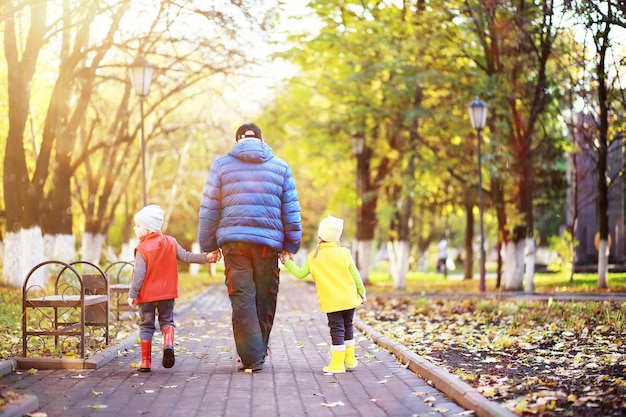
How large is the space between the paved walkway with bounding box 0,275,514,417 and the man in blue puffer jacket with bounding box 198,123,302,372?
0.56 metres

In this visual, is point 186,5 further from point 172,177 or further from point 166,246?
point 172,177

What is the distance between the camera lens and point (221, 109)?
113 feet

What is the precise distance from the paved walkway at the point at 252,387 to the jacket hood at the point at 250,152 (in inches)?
83.0

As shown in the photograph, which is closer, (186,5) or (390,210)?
(186,5)

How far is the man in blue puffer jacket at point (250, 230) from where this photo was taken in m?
8.98

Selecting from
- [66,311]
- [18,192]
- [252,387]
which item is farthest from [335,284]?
[18,192]

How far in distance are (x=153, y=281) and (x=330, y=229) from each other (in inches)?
71.8

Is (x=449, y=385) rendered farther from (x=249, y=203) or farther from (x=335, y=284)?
(x=249, y=203)

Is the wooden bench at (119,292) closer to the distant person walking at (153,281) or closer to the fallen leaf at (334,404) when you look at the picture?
the distant person walking at (153,281)

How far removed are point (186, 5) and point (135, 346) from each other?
28.4ft

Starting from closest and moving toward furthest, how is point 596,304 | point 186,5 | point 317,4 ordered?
1. point 596,304
2. point 186,5
3. point 317,4

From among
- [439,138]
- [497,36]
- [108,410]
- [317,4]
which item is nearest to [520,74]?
[497,36]

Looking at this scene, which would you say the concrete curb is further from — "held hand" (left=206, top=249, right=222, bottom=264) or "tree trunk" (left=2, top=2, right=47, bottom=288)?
"tree trunk" (left=2, top=2, right=47, bottom=288)

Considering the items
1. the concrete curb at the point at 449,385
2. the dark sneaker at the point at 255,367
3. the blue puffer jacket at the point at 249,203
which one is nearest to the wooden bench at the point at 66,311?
the blue puffer jacket at the point at 249,203
